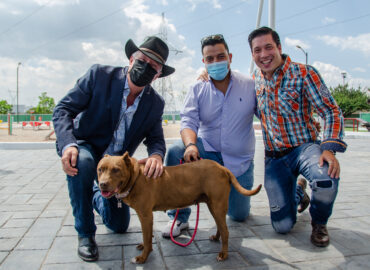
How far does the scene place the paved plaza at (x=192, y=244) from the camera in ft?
8.70

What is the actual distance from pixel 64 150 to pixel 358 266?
9.19 feet

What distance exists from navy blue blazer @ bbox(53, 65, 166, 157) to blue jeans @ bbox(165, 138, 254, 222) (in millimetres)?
190

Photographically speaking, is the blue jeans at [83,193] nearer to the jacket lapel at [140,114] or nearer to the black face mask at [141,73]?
the jacket lapel at [140,114]

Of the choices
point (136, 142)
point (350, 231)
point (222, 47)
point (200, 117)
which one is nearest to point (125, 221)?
point (136, 142)

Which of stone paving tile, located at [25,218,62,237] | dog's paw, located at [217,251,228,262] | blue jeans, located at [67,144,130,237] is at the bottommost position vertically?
stone paving tile, located at [25,218,62,237]

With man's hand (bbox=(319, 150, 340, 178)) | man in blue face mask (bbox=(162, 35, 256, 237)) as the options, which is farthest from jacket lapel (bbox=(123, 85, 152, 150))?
man's hand (bbox=(319, 150, 340, 178))

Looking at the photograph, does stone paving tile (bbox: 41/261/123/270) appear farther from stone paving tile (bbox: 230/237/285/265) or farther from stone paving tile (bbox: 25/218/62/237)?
stone paving tile (bbox: 230/237/285/265)

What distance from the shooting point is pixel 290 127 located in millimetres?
3391

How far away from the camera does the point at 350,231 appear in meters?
3.39

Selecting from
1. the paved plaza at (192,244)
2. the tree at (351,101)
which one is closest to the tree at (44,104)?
the tree at (351,101)

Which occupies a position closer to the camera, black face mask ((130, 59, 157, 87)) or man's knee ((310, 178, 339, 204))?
man's knee ((310, 178, 339, 204))

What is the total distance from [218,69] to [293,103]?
3.09 ft

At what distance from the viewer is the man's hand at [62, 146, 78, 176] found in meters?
2.74

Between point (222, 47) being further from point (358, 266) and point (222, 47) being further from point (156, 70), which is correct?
point (358, 266)
